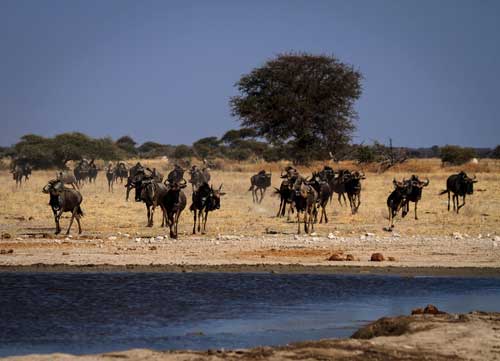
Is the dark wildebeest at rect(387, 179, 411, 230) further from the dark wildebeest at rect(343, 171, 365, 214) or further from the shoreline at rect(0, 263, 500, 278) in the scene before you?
the shoreline at rect(0, 263, 500, 278)

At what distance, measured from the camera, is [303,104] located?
60438 millimetres

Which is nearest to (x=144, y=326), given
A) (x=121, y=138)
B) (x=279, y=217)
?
(x=279, y=217)

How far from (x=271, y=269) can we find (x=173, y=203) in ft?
20.6

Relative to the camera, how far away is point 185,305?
1464 cm

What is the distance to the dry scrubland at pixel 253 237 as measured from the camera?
64.6 ft

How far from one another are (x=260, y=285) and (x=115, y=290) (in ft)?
8.03

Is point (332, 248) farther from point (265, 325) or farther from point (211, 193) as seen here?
point (265, 325)

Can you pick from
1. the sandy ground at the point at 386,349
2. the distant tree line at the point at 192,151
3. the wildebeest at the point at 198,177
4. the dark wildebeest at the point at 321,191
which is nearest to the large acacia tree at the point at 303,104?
the distant tree line at the point at 192,151

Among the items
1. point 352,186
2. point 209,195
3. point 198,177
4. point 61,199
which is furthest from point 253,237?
point 198,177

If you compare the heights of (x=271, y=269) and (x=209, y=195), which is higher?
(x=209, y=195)

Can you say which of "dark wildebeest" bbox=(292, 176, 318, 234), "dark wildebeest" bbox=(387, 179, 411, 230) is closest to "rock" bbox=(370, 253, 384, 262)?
"dark wildebeest" bbox=(292, 176, 318, 234)

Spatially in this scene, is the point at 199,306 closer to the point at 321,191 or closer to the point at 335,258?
the point at 335,258

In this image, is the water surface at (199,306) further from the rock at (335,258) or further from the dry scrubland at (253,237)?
the dry scrubland at (253,237)

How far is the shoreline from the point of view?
59.5 feet
